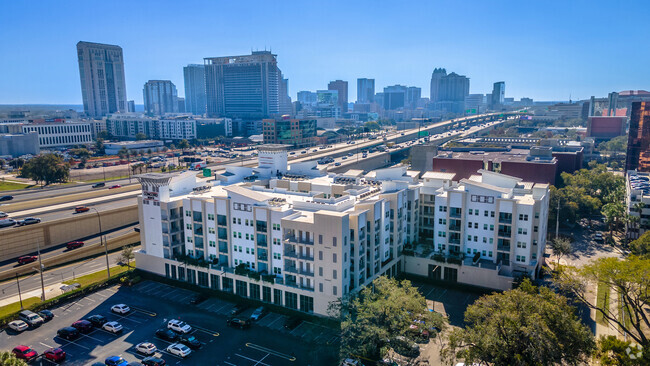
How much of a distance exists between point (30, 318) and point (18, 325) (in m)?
1.62

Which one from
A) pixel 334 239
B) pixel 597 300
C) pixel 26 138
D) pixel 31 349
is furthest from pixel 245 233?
pixel 26 138

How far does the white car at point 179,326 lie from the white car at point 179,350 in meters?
3.67

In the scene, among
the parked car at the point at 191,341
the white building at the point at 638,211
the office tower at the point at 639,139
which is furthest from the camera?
the office tower at the point at 639,139

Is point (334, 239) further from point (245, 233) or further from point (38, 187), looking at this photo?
point (38, 187)

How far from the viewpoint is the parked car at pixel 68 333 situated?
51.3 m

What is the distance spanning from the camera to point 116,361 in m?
45.3

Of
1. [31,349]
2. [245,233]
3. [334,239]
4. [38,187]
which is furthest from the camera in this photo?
[38,187]

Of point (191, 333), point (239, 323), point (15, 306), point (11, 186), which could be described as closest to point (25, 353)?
point (15, 306)

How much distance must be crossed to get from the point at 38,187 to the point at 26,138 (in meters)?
92.5

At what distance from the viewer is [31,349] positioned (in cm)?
4788

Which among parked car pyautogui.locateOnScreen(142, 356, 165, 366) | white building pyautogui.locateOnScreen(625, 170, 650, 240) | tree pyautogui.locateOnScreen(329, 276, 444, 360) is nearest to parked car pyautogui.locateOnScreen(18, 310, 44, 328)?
parked car pyautogui.locateOnScreen(142, 356, 165, 366)

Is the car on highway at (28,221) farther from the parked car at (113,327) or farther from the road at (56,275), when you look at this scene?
the parked car at (113,327)

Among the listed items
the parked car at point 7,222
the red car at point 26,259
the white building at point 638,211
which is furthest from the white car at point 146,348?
the white building at point 638,211

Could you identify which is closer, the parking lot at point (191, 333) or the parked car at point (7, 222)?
the parking lot at point (191, 333)
